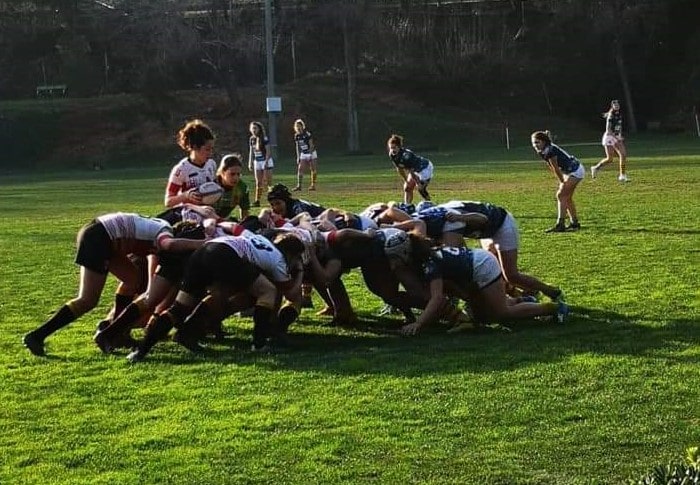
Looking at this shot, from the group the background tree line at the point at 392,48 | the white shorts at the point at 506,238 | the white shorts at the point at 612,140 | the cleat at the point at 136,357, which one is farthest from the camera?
the background tree line at the point at 392,48

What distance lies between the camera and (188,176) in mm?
9266

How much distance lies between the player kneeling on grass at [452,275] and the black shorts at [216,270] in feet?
4.30

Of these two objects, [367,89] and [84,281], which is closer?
[84,281]

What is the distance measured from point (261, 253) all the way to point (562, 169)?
809cm

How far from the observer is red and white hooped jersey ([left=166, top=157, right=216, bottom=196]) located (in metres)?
9.27

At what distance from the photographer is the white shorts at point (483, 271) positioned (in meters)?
8.41

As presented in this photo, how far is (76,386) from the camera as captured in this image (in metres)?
7.09

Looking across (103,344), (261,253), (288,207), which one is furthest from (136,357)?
(288,207)

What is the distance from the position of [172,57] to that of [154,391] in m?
48.7

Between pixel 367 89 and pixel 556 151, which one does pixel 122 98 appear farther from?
pixel 556 151

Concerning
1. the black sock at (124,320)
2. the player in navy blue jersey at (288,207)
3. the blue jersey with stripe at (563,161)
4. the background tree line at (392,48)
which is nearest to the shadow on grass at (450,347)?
the black sock at (124,320)

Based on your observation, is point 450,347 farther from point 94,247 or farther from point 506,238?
point 94,247

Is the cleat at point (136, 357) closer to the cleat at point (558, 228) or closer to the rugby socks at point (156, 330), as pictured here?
the rugby socks at point (156, 330)

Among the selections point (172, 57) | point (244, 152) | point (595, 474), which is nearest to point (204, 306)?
point (595, 474)
